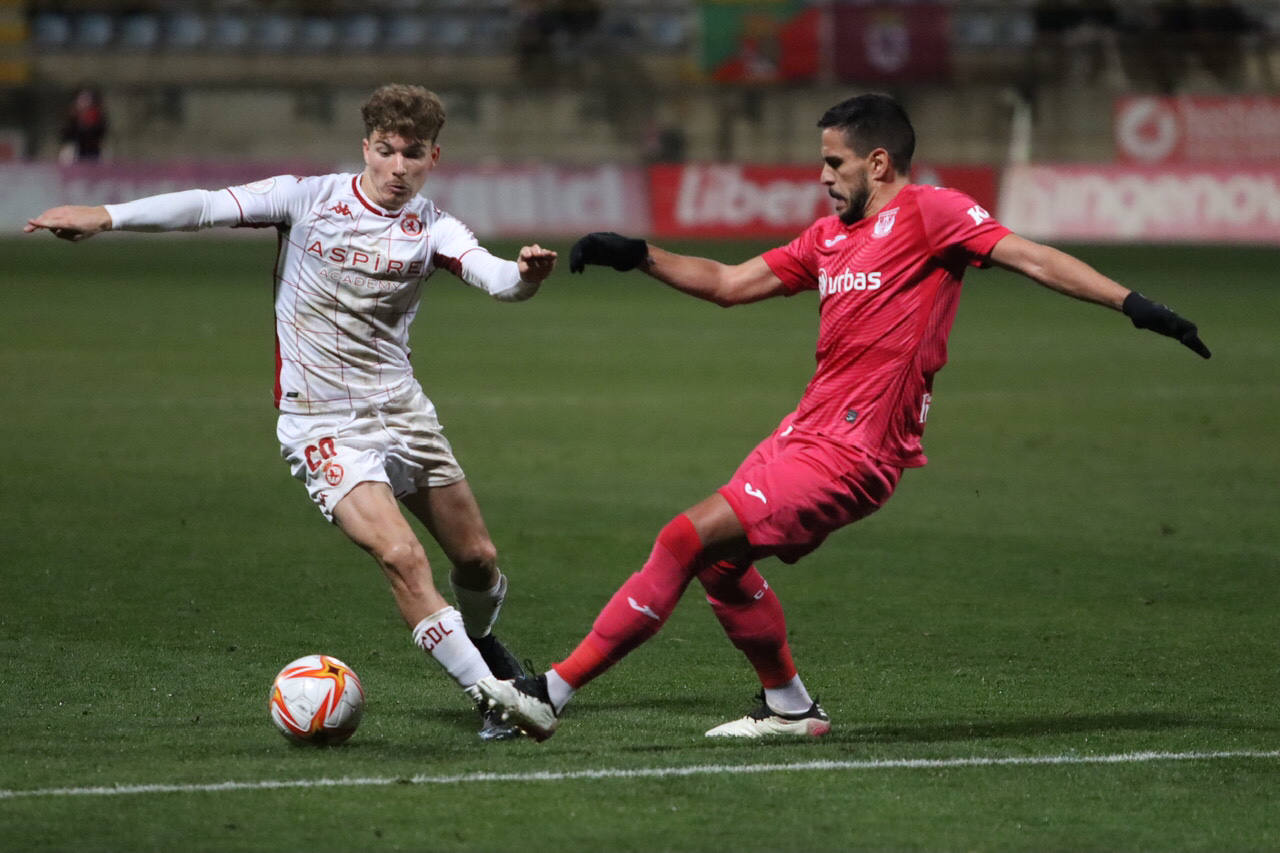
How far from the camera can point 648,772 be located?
5418 mm

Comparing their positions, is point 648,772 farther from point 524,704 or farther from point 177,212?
point 177,212

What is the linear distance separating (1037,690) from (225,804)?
9.89 ft

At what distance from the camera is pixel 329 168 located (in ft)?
111

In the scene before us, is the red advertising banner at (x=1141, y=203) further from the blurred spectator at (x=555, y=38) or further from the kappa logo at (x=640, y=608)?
the kappa logo at (x=640, y=608)

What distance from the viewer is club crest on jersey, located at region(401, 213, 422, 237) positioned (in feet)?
20.1

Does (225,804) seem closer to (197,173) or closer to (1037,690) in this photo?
(1037,690)

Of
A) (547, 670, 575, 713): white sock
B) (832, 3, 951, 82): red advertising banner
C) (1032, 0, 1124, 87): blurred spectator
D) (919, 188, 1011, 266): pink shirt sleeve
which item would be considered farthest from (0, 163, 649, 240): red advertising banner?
(547, 670, 575, 713): white sock

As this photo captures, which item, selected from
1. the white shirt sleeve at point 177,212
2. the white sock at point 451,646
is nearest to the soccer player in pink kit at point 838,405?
the white sock at point 451,646

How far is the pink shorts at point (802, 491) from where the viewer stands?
5621 mm

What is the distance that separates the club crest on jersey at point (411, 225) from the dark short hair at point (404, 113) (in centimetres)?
28

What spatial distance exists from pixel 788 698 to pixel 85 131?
28.4 m

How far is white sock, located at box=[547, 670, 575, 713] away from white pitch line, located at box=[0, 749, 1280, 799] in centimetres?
25

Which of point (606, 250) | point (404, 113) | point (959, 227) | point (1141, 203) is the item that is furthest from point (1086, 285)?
point (1141, 203)

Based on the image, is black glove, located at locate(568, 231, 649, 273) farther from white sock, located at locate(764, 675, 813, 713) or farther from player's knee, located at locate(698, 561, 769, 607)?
white sock, located at locate(764, 675, 813, 713)
